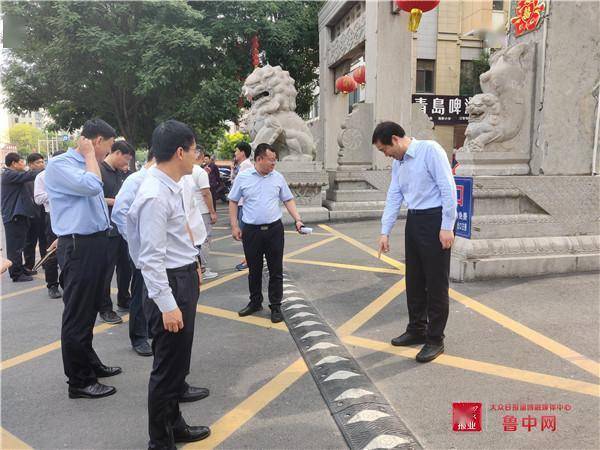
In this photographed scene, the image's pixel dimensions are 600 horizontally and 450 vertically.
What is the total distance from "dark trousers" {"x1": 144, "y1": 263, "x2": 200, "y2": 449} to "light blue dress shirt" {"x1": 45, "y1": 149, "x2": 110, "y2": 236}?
1070 mm

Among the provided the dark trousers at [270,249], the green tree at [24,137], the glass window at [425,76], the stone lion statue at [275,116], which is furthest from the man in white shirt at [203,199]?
the green tree at [24,137]

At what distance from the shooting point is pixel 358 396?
2830 mm

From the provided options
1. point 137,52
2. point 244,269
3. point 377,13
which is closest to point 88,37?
point 137,52

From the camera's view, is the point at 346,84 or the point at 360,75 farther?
the point at 346,84

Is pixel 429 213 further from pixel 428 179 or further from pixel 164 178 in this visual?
pixel 164 178

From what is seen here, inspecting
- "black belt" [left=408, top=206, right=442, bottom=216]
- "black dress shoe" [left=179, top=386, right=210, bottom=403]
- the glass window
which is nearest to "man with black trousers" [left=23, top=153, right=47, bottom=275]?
"black dress shoe" [left=179, top=386, right=210, bottom=403]

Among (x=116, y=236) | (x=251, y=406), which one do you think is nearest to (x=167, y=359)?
(x=251, y=406)

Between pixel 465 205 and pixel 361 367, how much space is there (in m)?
2.63

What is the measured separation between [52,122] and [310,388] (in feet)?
61.7

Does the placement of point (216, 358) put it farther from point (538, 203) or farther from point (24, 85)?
point (24, 85)

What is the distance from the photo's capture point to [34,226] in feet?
23.3

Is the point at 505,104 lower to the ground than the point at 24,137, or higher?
lower

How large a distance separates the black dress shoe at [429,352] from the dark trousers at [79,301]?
7.53 ft

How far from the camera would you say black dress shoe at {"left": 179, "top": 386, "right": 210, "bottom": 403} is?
2927 mm
